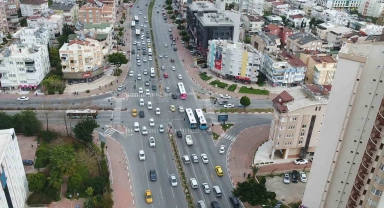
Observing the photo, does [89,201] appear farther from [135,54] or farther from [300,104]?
[135,54]

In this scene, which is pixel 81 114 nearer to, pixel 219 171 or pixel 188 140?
pixel 188 140

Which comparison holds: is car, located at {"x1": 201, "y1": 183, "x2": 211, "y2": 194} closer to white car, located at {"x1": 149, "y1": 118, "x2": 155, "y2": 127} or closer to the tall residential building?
the tall residential building

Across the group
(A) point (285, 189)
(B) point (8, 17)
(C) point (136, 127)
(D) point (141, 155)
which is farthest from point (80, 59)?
(B) point (8, 17)

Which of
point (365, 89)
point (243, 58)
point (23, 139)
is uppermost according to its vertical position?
point (365, 89)

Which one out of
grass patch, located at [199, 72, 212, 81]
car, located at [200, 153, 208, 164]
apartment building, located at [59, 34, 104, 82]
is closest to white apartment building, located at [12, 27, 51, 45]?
apartment building, located at [59, 34, 104, 82]

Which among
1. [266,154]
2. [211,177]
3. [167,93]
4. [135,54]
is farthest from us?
[135,54]

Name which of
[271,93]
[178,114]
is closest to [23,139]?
[178,114]
